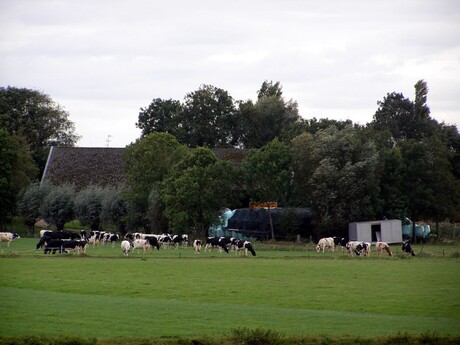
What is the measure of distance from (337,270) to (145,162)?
137ft

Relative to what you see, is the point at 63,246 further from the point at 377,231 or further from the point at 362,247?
the point at 377,231

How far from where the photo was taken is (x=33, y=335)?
22234 mm

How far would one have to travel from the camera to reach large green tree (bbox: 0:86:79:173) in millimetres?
118562

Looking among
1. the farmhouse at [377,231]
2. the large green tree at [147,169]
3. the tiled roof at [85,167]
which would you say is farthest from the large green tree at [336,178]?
the tiled roof at [85,167]

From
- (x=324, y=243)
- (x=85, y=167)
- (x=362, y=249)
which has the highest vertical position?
(x=85, y=167)

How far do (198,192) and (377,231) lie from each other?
609 inches

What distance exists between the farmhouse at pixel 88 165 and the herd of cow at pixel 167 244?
29567 mm

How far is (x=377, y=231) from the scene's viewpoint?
7419 cm

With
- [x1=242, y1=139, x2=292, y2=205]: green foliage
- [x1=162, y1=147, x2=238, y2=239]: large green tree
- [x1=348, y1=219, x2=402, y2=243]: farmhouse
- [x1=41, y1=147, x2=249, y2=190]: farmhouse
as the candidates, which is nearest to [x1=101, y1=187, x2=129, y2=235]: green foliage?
[x1=162, y1=147, x2=238, y2=239]: large green tree

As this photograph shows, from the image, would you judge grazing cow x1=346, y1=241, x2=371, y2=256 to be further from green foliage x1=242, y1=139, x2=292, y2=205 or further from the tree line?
green foliage x1=242, y1=139, x2=292, y2=205

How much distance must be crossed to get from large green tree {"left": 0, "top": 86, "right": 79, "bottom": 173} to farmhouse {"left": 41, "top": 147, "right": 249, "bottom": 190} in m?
10.0

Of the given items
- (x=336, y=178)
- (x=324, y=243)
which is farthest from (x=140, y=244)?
(x=336, y=178)

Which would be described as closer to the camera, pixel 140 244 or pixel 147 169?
pixel 140 244

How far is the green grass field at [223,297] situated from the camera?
24.1m
